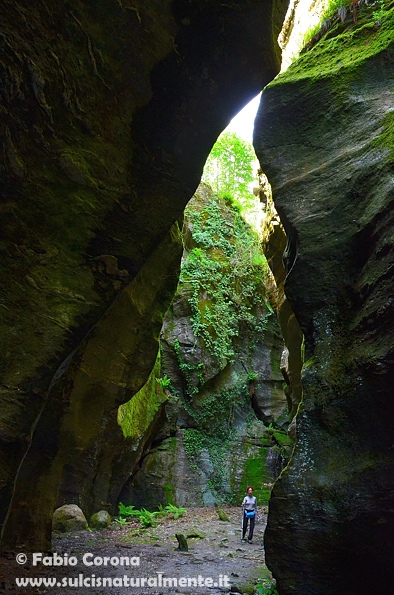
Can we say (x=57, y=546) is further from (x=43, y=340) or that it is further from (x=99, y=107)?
(x=99, y=107)

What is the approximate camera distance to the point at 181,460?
1566cm

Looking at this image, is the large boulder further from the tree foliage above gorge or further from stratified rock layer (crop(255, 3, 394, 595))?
the tree foliage above gorge

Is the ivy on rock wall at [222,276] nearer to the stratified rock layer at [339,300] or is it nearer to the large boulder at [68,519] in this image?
the large boulder at [68,519]

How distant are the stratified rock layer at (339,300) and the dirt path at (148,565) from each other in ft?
5.23

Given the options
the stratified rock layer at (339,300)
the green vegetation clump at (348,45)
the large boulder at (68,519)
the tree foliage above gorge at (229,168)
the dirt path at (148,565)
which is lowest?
the dirt path at (148,565)

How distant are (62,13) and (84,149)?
1165mm

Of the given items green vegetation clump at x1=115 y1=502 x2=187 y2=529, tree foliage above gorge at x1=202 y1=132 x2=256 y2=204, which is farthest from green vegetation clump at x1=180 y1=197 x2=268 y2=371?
green vegetation clump at x1=115 y1=502 x2=187 y2=529

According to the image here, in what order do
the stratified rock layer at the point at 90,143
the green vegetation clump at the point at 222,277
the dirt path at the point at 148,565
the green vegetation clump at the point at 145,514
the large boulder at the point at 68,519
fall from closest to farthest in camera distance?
the stratified rock layer at the point at 90,143, the dirt path at the point at 148,565, the large boulder at the point at 68,519, the green vegetation clump at the point at 145,514, the green vegetation clump at the point at 222,277

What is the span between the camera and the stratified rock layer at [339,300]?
4680 mm

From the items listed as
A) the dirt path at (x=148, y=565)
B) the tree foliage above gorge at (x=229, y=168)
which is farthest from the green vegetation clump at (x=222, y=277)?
the dirt path at (x=148, y=565)

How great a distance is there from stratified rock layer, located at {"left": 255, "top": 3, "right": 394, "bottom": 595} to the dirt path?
1595mm

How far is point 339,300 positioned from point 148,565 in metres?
5.23

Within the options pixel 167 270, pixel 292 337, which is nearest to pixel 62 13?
pixel 167 270

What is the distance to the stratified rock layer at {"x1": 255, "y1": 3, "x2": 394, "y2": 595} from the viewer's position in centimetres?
468
